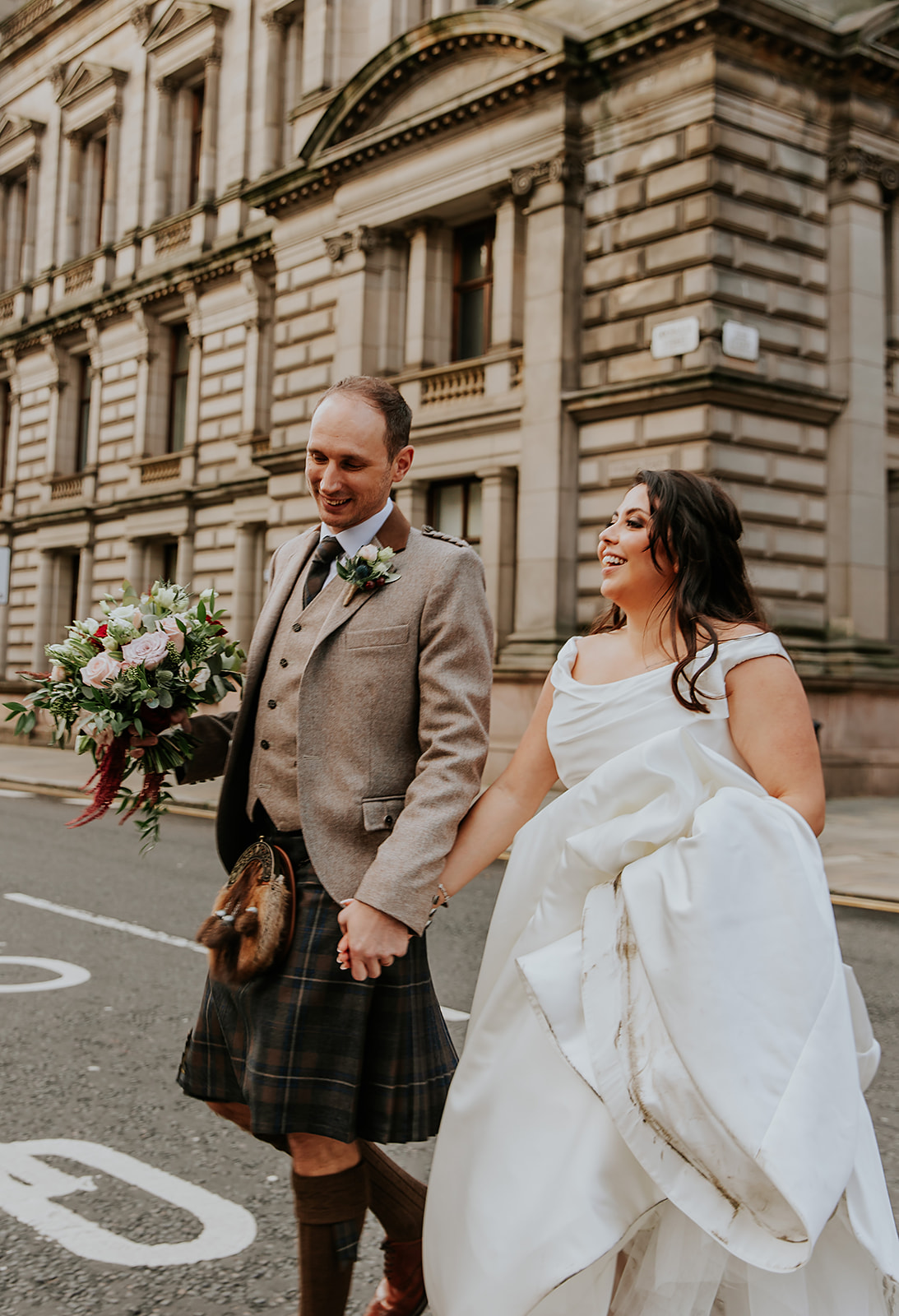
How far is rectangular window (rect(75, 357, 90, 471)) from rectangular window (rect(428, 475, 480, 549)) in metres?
14.1

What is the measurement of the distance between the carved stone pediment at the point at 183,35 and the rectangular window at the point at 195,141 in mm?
636

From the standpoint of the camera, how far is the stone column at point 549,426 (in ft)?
50.3

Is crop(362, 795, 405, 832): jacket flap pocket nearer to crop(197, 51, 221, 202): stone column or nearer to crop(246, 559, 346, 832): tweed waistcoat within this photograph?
crop(246, 559, 346, 832): tweed waistcoat

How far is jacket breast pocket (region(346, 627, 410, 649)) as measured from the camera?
246 centimetres

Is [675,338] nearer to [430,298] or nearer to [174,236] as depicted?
[430,298]

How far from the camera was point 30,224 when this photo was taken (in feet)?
98.5

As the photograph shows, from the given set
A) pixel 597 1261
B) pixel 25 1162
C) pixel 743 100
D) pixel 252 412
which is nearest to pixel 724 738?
pixel 597 1261

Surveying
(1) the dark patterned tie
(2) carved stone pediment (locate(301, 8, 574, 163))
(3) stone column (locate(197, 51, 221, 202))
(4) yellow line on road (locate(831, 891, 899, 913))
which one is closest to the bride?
(1) the dark patterned tie

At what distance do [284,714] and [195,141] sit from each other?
84.5 feet

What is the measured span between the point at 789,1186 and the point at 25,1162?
2578 millimetres

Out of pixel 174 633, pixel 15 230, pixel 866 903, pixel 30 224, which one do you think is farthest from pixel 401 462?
pixel 15 230

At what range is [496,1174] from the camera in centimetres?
216

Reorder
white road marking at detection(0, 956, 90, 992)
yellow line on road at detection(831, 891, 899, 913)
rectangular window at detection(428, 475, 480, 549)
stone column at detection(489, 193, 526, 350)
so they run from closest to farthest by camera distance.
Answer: white road marking at detection(0, 956, 90, 992) < yellow line on road at detection(831, 891, 899, 913) < stone column at detection(489, 193, 526, 350) < rectangular window at detection(428, 475, 480, 549)

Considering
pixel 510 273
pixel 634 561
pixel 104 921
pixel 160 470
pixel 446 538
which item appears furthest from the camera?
pixel 160 470
